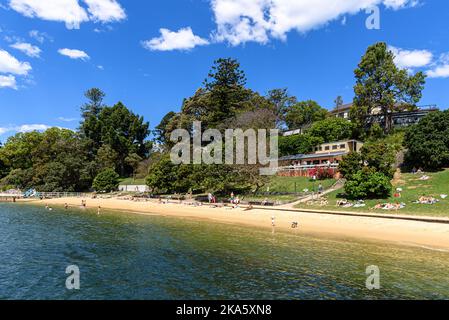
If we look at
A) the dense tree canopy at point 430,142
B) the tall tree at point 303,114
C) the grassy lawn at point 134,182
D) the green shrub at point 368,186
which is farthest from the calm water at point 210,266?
the tall tree at point 303,114

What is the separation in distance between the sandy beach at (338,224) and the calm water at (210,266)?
2.24 metres

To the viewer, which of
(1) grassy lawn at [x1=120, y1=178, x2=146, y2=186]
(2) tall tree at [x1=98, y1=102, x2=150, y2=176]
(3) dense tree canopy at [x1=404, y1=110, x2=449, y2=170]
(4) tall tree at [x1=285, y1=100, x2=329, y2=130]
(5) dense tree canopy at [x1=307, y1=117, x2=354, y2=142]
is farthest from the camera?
(4) tall tree at [x1=285, y1=100, x2=329, y2=130]

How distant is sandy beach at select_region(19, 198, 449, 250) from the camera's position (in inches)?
926

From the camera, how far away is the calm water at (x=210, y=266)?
543 inches

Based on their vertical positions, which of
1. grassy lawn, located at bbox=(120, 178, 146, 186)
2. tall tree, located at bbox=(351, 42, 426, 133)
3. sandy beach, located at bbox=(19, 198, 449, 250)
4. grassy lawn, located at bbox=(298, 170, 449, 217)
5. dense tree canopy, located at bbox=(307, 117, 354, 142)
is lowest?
sandy beach, located at bbox=(19, 198, 449, 250)

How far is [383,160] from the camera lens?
40.7m

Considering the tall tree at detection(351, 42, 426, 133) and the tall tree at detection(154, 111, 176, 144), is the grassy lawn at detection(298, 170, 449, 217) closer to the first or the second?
the tall tree at detection(351, 42, 426, 133)

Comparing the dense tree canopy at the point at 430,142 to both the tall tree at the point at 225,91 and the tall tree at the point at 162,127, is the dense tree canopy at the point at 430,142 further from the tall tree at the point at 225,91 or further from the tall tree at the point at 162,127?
the tall tree at the point at 162,127

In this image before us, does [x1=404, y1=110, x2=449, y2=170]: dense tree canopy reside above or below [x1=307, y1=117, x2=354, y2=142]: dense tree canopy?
below

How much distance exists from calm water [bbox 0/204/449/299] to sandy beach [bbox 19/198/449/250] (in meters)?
2.24

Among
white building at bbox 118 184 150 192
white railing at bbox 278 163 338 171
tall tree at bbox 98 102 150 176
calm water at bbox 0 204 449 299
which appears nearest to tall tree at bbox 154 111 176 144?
tall tree at bbox 98 102 150 176

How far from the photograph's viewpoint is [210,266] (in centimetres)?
1753

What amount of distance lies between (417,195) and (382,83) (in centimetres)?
3553
